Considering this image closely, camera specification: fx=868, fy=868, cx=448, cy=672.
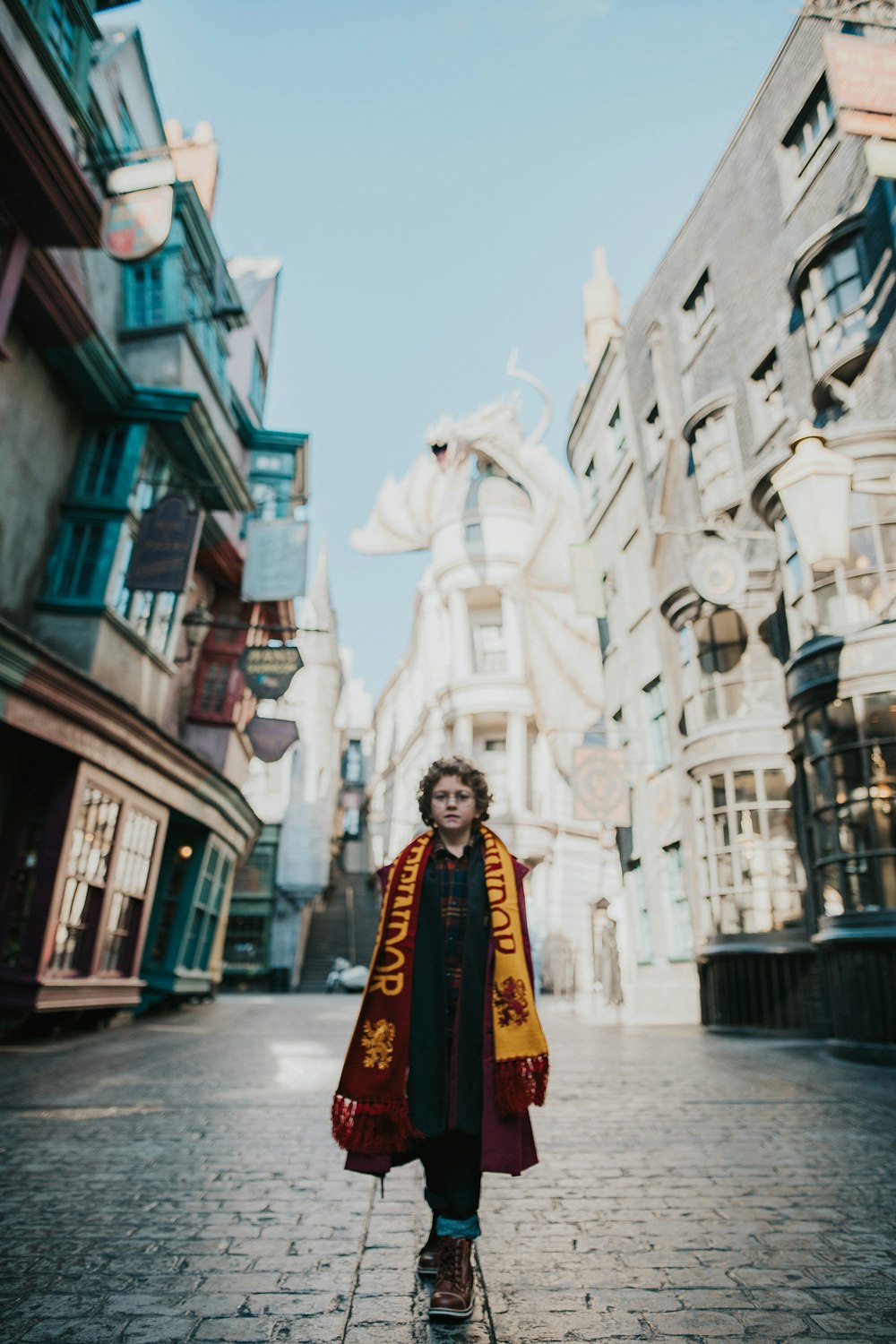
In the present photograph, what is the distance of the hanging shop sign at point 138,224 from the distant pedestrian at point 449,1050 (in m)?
10.5

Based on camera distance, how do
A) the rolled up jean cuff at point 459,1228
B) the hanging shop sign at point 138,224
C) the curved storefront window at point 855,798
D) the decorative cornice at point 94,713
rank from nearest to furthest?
the rolled up jean cuff at point 459,1228 < the decorative cornice at point 94,713 < the curved storefront window at point 855,798 < the hanging shop sign at point 138,224

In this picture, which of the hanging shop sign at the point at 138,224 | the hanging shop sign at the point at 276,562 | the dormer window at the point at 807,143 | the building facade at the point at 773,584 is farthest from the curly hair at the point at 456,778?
the dormer window at the point at 807,143

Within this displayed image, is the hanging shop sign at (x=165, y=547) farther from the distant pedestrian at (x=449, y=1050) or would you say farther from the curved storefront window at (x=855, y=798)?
the distant pedestrian at (x=449, y=1050)

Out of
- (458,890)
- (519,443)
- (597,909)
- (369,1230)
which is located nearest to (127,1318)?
(369,1230)

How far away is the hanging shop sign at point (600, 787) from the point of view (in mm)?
18078

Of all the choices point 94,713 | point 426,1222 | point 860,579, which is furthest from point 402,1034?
point 860,579

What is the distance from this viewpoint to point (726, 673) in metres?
14.7

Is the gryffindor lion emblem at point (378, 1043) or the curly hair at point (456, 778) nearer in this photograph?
the gryffindor lion emblem at point (378, 1043)

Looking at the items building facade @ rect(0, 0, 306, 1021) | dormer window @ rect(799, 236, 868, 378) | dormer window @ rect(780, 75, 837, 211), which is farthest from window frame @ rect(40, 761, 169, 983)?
dormer window @ rect(780, 75, 837, 211)

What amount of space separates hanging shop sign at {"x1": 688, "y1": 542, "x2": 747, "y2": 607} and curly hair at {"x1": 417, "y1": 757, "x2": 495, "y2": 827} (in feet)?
34.1

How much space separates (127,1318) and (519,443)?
1246 inches

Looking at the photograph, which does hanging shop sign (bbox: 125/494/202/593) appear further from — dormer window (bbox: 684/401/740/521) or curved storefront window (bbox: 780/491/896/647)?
dormer window (bbox: 684/401/740/521)

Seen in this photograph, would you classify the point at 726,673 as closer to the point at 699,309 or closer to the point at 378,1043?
the point at 699,309

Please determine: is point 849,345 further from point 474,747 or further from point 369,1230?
point 474,747
